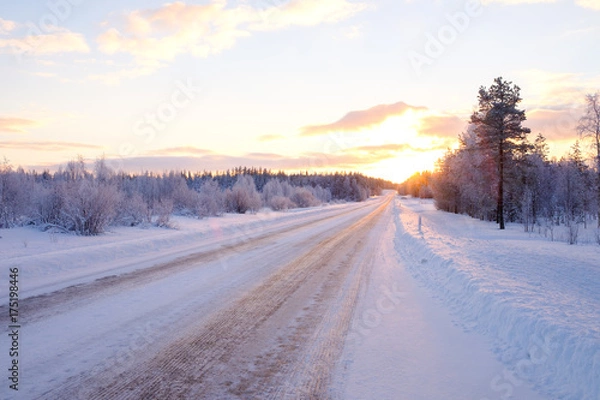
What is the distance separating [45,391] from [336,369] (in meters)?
3.16

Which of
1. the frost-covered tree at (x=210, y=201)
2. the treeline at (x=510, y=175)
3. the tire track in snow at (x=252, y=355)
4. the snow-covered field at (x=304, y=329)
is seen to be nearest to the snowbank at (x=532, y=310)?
the snow-covered field at (x=304, y=329)

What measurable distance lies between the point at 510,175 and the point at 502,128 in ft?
12.6

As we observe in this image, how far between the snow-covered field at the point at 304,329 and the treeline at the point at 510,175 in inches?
570

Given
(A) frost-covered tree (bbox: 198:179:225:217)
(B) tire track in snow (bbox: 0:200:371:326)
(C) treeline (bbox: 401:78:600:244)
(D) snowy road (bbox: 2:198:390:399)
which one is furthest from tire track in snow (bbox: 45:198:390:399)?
(A) frost-covered tree (bbox: 198:179:225:217)

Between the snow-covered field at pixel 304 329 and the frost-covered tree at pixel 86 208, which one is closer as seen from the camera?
the snow-covered field at pixel 304 329

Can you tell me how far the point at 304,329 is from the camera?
5.91 meters

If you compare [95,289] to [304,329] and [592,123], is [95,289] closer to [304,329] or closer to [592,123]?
[304,329]

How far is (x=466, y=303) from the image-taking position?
7.45 meters

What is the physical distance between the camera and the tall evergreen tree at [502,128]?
2864 centimetres

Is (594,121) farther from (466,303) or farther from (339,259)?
(466,303)

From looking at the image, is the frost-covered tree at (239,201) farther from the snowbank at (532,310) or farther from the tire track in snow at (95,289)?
the snowbank at (532,310)

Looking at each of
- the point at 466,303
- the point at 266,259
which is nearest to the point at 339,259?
the point at 266,259

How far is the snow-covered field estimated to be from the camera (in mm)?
4102

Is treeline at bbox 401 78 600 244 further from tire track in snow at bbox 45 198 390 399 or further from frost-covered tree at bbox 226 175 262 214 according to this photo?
frost-covered tree at bbox 226 175 262 214
